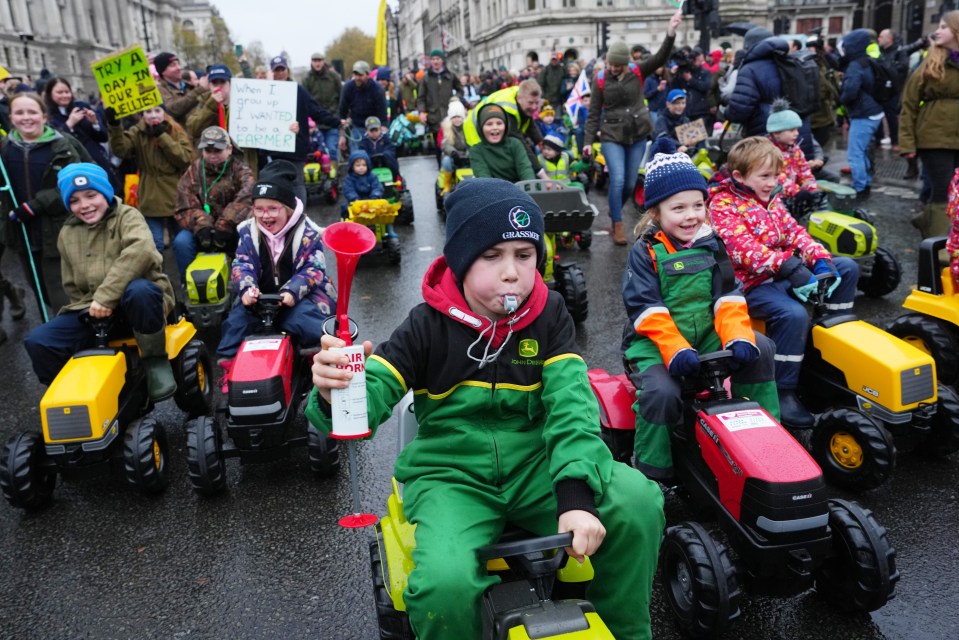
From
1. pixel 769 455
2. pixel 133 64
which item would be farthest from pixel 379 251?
pixel 769 455

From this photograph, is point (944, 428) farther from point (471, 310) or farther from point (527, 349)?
point (471, 310)

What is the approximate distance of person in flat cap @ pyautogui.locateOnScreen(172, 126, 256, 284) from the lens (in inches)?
248

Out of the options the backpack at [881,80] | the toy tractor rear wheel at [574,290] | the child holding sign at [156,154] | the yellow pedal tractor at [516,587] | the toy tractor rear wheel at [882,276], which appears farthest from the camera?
the backpack at [881,80]

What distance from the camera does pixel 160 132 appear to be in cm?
703

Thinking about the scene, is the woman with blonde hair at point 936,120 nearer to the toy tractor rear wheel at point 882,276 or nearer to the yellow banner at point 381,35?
the toy tractor rear wheel at point 882,276

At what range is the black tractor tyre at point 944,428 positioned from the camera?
11.8ft

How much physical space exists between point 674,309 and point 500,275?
140 cm

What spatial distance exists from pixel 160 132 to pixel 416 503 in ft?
20.0

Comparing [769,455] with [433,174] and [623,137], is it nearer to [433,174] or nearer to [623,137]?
[623,137]

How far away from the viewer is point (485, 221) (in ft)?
7.39

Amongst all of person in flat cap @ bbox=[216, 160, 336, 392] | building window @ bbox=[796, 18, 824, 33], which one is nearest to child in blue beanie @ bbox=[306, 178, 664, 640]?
person in flat cap @ bbox=[216, 160, 336, 392]

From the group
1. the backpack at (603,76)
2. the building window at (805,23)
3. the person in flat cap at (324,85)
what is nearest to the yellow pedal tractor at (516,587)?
the backpack at (603,76)

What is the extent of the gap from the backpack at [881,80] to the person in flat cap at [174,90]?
9036mm

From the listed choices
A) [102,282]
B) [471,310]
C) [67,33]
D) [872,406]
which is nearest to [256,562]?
[471,310]
